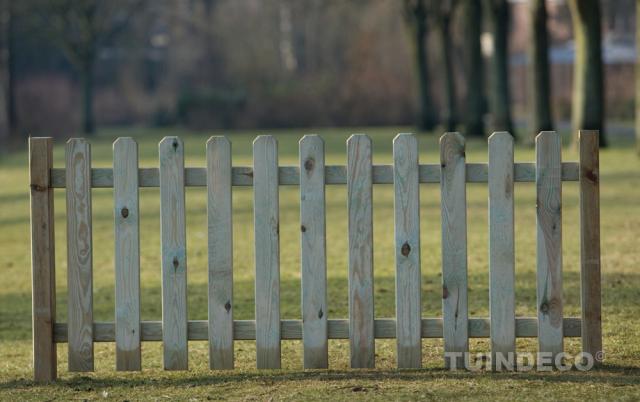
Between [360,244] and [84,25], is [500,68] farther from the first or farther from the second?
[84,25]

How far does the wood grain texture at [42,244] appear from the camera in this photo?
22.5 ft

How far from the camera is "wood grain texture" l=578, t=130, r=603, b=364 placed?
21.8 feet

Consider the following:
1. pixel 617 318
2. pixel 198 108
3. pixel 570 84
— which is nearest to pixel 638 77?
pixel 617 318

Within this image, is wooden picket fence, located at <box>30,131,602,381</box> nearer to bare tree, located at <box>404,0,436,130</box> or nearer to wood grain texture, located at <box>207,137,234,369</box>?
wood grain texture, located at <box>207,137,234,369</box>

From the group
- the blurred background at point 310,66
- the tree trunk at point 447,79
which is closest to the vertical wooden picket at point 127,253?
the blurred background at point 310,66

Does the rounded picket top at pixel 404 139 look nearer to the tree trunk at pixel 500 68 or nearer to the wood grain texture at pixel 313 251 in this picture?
the wood grain texture at pixel 313 251

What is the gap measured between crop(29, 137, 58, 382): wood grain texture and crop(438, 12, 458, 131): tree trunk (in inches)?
1314

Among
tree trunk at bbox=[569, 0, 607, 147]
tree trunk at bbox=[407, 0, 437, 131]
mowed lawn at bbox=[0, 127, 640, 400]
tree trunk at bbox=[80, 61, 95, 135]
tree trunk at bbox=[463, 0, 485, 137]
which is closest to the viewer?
mowed lawn at bbox=[0, 127, 640, 400]

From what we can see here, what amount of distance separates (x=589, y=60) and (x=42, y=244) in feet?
65.8

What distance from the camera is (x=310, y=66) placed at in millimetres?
70062

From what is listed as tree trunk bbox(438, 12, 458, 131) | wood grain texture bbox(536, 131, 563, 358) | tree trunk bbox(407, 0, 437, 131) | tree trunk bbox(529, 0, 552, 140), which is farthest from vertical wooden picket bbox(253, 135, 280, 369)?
tree trunk bbox(407, 0, 437, 131)

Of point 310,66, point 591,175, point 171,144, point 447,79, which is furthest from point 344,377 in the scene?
point 310,66

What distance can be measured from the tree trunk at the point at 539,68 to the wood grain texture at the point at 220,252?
22154 millimetres

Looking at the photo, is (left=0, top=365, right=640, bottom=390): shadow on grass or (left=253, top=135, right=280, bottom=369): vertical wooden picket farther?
(left=253, top=135, right=280, bottom=369): vertical wooden picket
